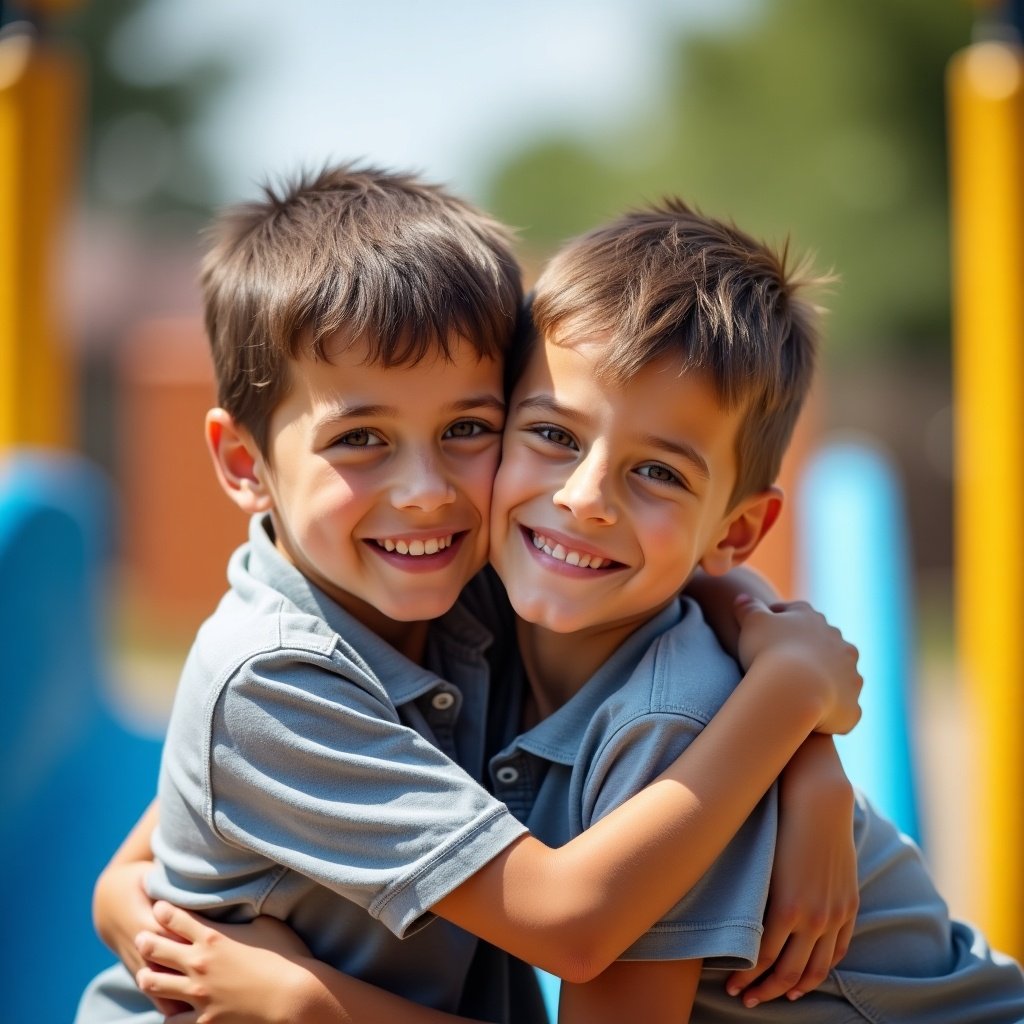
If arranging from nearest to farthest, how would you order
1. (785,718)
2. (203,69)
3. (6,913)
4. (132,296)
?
(785,718) < (6,913) < (132,296) < (203,69)

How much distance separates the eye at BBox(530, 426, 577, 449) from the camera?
73.4 inches

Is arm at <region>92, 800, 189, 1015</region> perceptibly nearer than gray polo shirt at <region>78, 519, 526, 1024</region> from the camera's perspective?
No

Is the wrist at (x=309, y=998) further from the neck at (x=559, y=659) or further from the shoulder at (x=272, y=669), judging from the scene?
the neck at (x=559, y=659)

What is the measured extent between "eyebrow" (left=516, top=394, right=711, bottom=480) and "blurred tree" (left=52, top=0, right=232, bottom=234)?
23715 mm

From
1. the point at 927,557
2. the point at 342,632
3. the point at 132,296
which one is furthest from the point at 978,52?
the point at 132,296

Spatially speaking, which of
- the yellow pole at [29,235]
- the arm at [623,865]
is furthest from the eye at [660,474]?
the yellow pole at [29,235]

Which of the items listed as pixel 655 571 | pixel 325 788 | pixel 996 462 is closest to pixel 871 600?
pixel 996 462

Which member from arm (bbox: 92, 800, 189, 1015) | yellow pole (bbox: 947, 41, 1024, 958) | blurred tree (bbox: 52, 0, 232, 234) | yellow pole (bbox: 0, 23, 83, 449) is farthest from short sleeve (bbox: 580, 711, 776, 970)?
blurred tree (bbox: 52, 0, 232, 234)

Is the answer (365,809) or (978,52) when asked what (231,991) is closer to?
(365,809)

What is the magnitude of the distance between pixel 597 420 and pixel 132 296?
21.4 m

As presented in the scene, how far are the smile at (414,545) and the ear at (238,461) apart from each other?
0.26 metres

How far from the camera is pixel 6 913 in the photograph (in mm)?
3135

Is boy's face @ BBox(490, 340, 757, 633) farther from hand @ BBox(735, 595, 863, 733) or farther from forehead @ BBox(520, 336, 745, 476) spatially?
hand @ BBox(735, 595, 863, 733)

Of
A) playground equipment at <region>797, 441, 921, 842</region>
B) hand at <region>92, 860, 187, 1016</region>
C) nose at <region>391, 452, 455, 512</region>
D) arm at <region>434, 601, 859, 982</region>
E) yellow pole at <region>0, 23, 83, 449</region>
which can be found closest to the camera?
arm at <region>434, 601, 859, 982</region>
